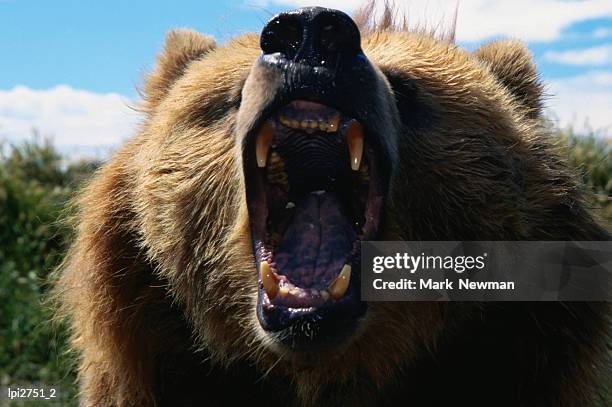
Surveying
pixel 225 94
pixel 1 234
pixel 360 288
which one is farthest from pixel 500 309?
pixel 1 234

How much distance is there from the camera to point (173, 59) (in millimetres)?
4117

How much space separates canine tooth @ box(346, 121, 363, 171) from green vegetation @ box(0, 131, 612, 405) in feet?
10.6

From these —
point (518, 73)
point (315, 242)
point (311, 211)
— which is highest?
point (518, 73)

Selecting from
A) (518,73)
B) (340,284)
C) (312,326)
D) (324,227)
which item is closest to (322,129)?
(324,227)

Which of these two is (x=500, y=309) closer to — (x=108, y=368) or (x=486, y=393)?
(x=486, y=393)

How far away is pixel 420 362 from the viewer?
3359mm

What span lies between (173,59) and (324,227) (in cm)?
143

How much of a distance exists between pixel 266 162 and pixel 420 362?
998 millimetres

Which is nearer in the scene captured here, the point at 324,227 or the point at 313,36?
the point at 313,36

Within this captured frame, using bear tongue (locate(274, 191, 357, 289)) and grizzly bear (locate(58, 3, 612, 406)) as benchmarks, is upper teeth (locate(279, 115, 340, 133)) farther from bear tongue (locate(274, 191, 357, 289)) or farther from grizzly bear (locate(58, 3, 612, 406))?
bear tongue (locate(274, 191, 357, 289))

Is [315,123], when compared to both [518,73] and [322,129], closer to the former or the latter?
[322,129]

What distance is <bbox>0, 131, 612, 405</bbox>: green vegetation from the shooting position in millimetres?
6730

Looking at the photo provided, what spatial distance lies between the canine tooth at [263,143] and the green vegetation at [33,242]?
3.02m

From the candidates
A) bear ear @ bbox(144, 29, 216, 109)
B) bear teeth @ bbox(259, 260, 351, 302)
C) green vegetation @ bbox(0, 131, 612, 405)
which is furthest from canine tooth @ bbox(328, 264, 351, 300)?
green vegetation @ bbox(0, 131, 612, 405)
